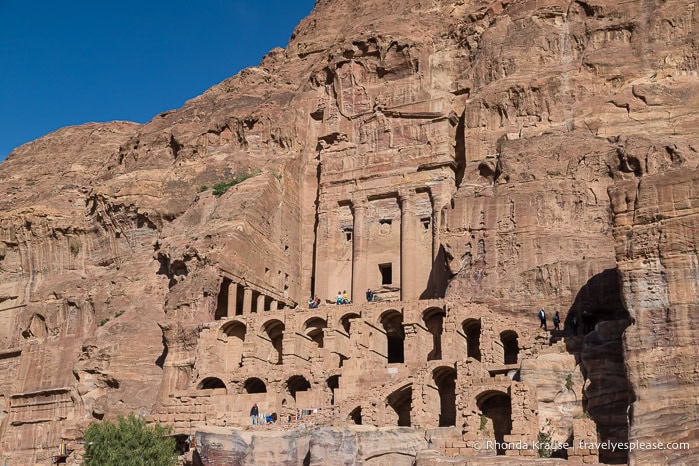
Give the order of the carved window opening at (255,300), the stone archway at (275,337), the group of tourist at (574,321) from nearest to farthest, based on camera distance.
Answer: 1. the group of tourist at (574,321)
2. the stone archway at (275,337)
3. the carved window opening at (255,300)

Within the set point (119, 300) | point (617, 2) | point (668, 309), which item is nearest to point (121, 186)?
point (119, 300)

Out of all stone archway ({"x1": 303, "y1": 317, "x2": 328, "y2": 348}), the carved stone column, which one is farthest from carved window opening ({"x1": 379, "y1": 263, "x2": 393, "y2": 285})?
stone archway ({"x1": 303, "y1": 317, "x2": 328, "y2": 348})

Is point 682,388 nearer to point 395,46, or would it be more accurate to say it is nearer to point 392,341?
point 392,341

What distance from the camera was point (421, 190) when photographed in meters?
60.8

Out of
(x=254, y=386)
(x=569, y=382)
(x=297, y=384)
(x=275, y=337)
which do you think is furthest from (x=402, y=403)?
(x=275, y=337)

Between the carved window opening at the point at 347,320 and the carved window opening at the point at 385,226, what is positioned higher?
the carved window opening at the point at 385,226

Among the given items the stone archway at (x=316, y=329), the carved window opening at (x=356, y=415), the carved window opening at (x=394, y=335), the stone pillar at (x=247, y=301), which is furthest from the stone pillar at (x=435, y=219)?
the carved window opening at (x=356, y=415)

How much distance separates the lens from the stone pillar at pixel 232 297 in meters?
54.6

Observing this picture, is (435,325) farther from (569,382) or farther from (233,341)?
(569,382)

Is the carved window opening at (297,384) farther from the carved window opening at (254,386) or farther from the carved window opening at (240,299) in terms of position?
the carved window opening at (240,299)

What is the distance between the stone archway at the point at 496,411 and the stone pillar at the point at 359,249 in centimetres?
1823

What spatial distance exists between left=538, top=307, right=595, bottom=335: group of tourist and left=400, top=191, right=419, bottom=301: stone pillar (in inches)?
497

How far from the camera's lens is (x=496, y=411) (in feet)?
139

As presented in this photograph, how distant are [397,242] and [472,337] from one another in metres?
12.5
